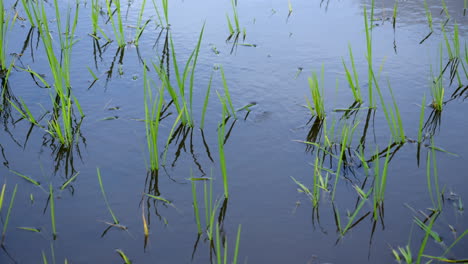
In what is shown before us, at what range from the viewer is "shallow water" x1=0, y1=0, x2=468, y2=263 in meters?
1.60

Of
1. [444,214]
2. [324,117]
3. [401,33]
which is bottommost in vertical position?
[444,214]

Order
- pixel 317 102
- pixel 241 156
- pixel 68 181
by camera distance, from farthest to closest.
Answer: pixel 317 102, pixel 241 156, pixel 68 181

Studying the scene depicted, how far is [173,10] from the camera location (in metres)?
3.78

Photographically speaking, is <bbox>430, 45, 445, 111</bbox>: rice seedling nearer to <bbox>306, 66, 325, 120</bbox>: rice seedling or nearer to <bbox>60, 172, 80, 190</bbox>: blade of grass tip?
<bbox>306, 66, 325, 120</bbox>: rice seedling

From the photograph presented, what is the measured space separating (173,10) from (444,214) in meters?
2.73

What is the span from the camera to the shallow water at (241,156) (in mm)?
1601

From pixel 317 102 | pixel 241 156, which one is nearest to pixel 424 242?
pixel 241 156

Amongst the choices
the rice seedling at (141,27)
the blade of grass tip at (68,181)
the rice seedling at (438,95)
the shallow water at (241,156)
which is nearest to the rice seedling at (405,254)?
the shallow water at (241,156)

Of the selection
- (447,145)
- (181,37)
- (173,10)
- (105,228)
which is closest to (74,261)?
(105,228)

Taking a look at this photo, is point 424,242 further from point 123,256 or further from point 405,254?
point 123,256

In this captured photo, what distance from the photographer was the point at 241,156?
207cm

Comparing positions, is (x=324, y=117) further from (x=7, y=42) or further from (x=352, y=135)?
(x=7, y=42)

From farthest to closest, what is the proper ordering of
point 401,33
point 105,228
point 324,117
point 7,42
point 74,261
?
1. point 401,33
2. point 7,42
3. point 324,117
4. point 105,228
5. point 74,261

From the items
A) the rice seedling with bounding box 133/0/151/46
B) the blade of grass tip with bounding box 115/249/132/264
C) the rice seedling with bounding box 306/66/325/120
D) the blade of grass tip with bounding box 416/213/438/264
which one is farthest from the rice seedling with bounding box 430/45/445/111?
the rice seedling with bounding box 133/0/151/46
